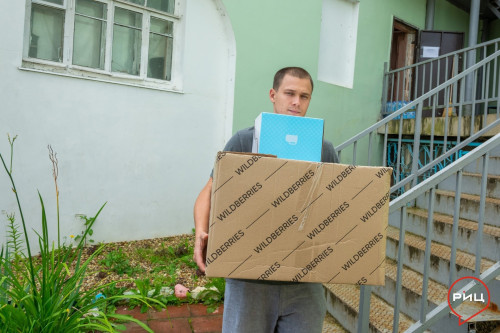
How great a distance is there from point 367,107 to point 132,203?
423 centimetres

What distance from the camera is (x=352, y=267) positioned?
115 centimetres

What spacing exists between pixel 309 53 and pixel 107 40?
2874mm

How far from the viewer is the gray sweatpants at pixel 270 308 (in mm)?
1311

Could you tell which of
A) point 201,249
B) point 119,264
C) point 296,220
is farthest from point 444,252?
point 119,264

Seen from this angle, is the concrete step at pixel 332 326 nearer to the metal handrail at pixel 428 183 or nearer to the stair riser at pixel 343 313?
the stair riser at pixel 343 313

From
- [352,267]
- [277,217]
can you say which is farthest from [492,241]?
[277,217]

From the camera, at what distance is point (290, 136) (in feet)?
3.84

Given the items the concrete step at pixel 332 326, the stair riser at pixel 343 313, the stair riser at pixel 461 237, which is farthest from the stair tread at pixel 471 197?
the concrete step at pixel 332 326

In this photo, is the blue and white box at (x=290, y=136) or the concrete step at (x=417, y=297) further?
the concrete step at (x=417, y=297)

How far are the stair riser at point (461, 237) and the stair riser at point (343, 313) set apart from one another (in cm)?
106

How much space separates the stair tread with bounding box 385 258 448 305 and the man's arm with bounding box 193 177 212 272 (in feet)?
6.28

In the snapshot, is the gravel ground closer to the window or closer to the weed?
the weed

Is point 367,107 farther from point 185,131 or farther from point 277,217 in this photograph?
point 277,217

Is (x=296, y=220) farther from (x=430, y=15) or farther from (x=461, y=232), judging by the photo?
(x=430, y=15)
